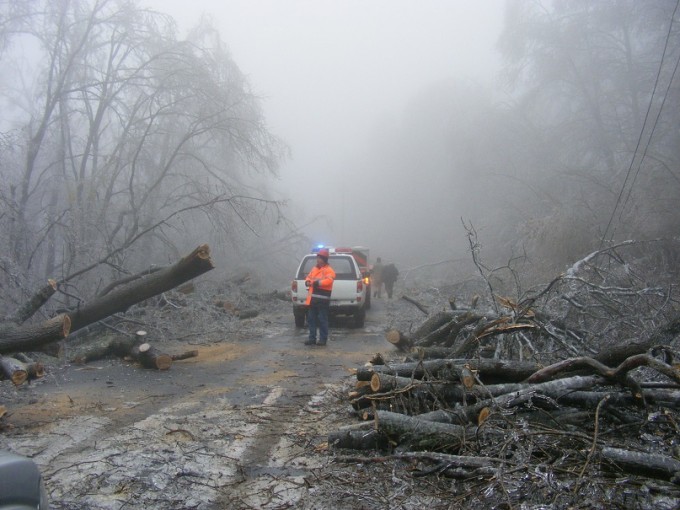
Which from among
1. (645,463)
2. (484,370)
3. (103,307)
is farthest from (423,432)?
(103,307)

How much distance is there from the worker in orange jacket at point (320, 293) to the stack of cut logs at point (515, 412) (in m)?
4.53

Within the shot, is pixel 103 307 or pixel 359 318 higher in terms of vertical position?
pixel 103 307

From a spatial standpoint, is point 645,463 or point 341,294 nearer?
point 645,463

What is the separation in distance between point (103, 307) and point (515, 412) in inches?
248

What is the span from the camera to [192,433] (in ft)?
17.4

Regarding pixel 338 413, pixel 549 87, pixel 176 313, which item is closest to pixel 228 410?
pixel 338 413

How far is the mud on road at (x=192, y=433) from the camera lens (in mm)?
4070

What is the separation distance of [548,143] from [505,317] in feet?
63.8

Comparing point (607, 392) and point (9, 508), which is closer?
point (9, 508)

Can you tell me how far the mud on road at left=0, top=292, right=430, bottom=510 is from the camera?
13.4 feet

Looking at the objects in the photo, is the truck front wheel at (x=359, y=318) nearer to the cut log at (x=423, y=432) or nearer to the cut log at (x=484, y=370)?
the cut log at (x=484, y=370)

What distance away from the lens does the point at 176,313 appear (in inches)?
470

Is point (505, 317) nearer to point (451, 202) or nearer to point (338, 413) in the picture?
point (338, 413)

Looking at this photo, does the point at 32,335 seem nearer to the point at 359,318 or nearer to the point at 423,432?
the point at 423,432
